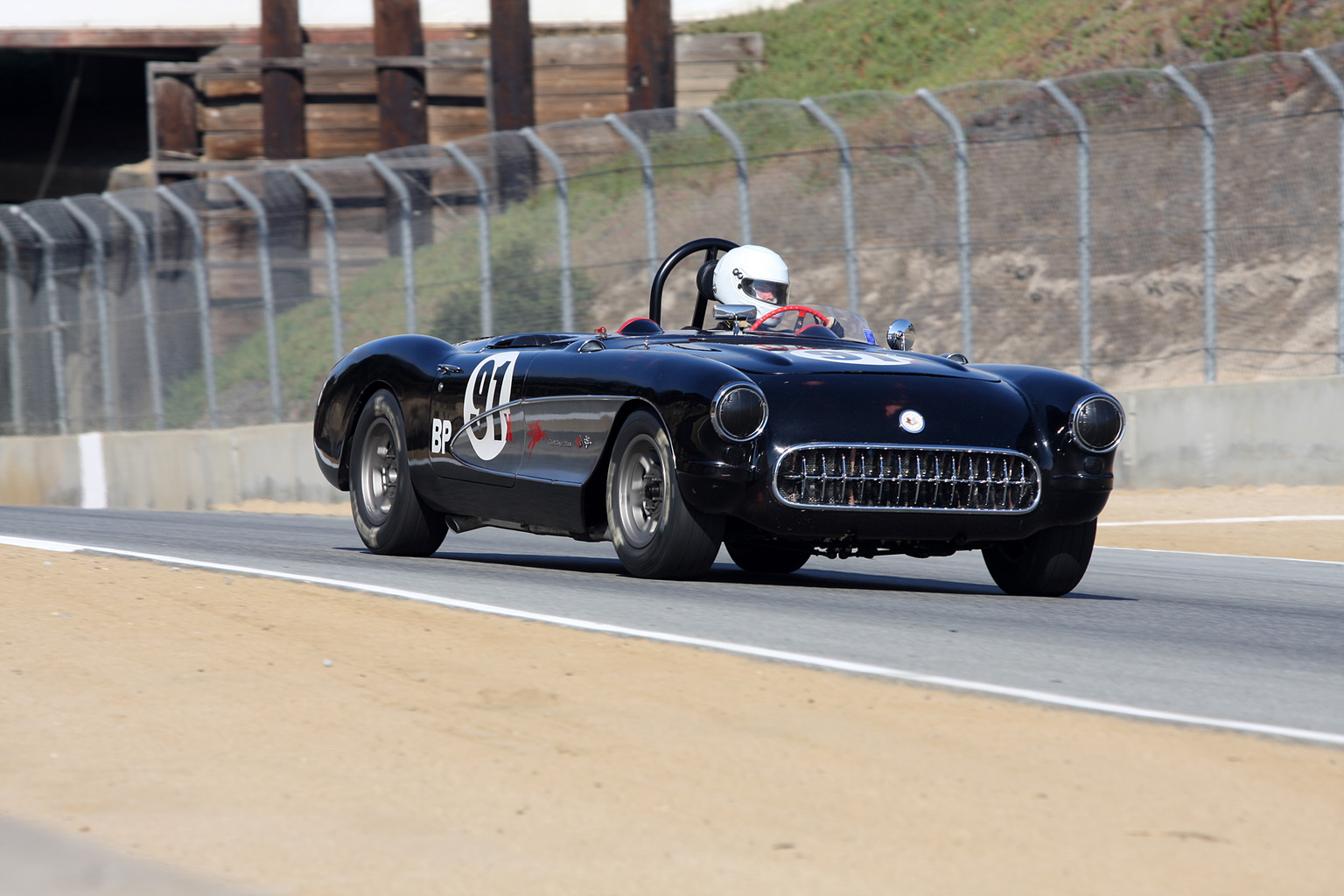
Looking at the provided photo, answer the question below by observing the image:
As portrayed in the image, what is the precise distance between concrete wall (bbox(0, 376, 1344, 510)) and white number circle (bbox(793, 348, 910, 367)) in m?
6.79

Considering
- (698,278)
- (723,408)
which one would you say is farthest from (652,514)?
(698,278)

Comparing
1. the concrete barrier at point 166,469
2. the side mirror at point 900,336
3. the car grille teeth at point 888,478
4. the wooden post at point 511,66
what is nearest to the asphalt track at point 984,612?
the car grille teeth at point 888,478

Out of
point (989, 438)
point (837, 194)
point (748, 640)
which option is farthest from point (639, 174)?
point (748, 640)

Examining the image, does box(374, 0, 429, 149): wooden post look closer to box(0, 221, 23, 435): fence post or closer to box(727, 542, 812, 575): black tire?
box(0, 221, 23, 435): fence post

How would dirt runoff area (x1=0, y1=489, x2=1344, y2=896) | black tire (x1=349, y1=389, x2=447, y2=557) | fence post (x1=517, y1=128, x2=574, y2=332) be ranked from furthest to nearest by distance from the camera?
fence post (x1=517, y1=128, x2=574, y2=332), black tire (x1=349, y1=389, x2=447, y2=557), dirt runoff area (x1=0, y1=489, x2=1344, y2=896)

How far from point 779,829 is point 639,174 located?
13.1 m

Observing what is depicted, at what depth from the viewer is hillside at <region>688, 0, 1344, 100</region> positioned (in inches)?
899

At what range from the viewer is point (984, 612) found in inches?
258

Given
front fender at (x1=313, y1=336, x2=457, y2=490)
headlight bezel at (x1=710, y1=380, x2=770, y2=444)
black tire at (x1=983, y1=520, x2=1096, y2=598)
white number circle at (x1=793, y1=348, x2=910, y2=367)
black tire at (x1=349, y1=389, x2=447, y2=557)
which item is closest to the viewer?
headlight bezel at (x1=710, y1=380, x2=770, y2=444)

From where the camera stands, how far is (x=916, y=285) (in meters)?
15.5

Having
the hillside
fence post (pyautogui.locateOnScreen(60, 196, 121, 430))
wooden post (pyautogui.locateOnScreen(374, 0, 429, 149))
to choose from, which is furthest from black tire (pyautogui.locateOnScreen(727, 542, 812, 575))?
wooden post (pyautogui.locateOnScreen(374, 0, 429, 149))

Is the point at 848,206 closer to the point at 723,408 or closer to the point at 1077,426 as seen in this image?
the point at 1077,426

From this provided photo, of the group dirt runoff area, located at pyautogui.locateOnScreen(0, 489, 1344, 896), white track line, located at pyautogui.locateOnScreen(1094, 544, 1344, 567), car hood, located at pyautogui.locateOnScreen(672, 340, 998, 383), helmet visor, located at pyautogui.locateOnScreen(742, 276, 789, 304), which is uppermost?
helmet visor, located at pyautogui.locateOnScreen(742, 276, 789, 304)

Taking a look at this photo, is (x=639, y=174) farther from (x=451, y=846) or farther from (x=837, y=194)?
(x=451, y=846)
